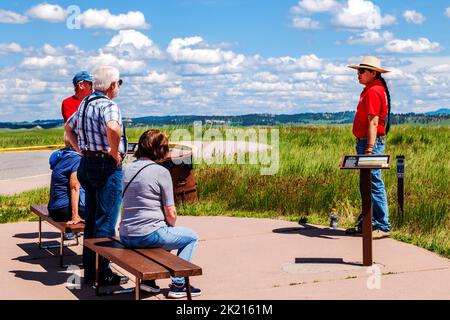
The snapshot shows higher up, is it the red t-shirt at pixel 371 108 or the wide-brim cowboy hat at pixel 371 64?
the wide-brim cowboy hat at pixel 371 64

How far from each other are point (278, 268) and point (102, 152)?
1.97 m

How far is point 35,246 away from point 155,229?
2.96 meters

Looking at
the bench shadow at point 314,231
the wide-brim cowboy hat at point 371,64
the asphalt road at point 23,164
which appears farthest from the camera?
the asphalt road at point 23,164

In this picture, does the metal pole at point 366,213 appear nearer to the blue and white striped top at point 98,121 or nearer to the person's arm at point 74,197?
the blue and white striped top at point 98,121

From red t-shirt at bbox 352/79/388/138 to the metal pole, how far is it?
1.26 m

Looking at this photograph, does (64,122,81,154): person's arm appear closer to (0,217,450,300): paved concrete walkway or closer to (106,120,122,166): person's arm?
(106,120,122,166): person's arm

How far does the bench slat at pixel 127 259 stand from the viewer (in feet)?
16.4

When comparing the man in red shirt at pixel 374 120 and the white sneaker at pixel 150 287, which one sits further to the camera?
the man in red shirt at pixel 374 120

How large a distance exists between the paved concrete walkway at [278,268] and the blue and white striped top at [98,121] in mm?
1213

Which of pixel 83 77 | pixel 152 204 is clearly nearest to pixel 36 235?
pixel 83 77

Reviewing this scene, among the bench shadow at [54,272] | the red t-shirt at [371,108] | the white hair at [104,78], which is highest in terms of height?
the white hair at [104,78]

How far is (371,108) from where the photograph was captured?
306 inches

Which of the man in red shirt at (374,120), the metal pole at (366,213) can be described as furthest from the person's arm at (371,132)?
the metal pole at (366,213)
